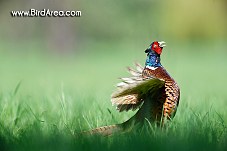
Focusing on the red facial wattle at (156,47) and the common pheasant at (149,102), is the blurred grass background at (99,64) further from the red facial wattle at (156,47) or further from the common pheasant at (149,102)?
the red facial wattle at (156,47)

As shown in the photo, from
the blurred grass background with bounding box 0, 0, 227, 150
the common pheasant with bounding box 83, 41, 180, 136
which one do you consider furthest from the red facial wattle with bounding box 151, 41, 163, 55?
the blurred grass background with bounding box 0, 0, 227, 150

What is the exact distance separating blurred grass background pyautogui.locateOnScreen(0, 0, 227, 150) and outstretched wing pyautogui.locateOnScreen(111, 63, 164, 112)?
20cm

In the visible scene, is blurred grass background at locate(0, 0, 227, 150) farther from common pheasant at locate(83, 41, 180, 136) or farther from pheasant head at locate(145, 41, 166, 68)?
pheasant head at locate(145, 41, 166, 68)

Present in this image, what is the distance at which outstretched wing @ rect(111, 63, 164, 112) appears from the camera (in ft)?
9.52

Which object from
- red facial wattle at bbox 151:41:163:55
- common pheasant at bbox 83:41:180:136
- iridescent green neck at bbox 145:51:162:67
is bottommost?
common pheasant at bbox 83:41:180:136

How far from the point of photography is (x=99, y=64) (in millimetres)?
13898

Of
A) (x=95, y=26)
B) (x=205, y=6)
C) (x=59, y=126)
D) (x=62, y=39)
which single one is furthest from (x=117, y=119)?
(x=95, y=26)

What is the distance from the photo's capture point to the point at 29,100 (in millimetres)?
4477

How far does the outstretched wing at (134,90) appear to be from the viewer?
290 centimetres

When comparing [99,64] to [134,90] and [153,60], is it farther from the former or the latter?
[134,90]

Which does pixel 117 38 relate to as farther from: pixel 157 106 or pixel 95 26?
pixel 157 106

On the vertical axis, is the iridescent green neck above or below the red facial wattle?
below

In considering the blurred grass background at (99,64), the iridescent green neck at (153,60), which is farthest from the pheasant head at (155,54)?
the blurred grass background at (99,64)

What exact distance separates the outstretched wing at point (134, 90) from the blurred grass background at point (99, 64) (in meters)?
0.20
